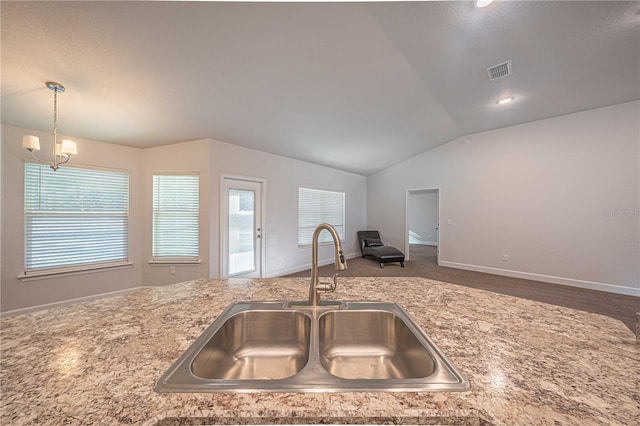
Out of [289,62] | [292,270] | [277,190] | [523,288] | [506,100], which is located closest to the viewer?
[289,62]

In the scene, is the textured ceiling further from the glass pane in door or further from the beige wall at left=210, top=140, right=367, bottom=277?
the glass pane in door

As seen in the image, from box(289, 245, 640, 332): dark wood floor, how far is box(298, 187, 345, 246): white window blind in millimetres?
857

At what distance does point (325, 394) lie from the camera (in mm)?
578

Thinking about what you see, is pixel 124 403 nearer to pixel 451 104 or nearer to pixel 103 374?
pixel 103 374

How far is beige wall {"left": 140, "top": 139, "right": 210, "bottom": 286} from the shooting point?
3609 mm

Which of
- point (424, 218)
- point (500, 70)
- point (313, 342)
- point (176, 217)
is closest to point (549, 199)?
point (500, 70)

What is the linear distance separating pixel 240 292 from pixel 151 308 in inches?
16.5

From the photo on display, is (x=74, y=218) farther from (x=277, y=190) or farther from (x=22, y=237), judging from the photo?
(x=277, y=190)

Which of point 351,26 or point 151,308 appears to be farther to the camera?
point 351,26

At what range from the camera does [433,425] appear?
528 mm

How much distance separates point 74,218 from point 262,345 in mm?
3906

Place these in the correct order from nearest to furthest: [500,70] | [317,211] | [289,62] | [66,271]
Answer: [289,62] → [500,70] → [66,271] → [317,211]

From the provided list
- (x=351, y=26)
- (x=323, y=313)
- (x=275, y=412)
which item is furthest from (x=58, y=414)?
(x=351, y=26)

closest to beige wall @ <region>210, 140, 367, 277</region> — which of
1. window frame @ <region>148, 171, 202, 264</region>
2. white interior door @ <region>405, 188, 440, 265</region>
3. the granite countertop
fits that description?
window frame @ <region>148, 171, 202, 264</region>
